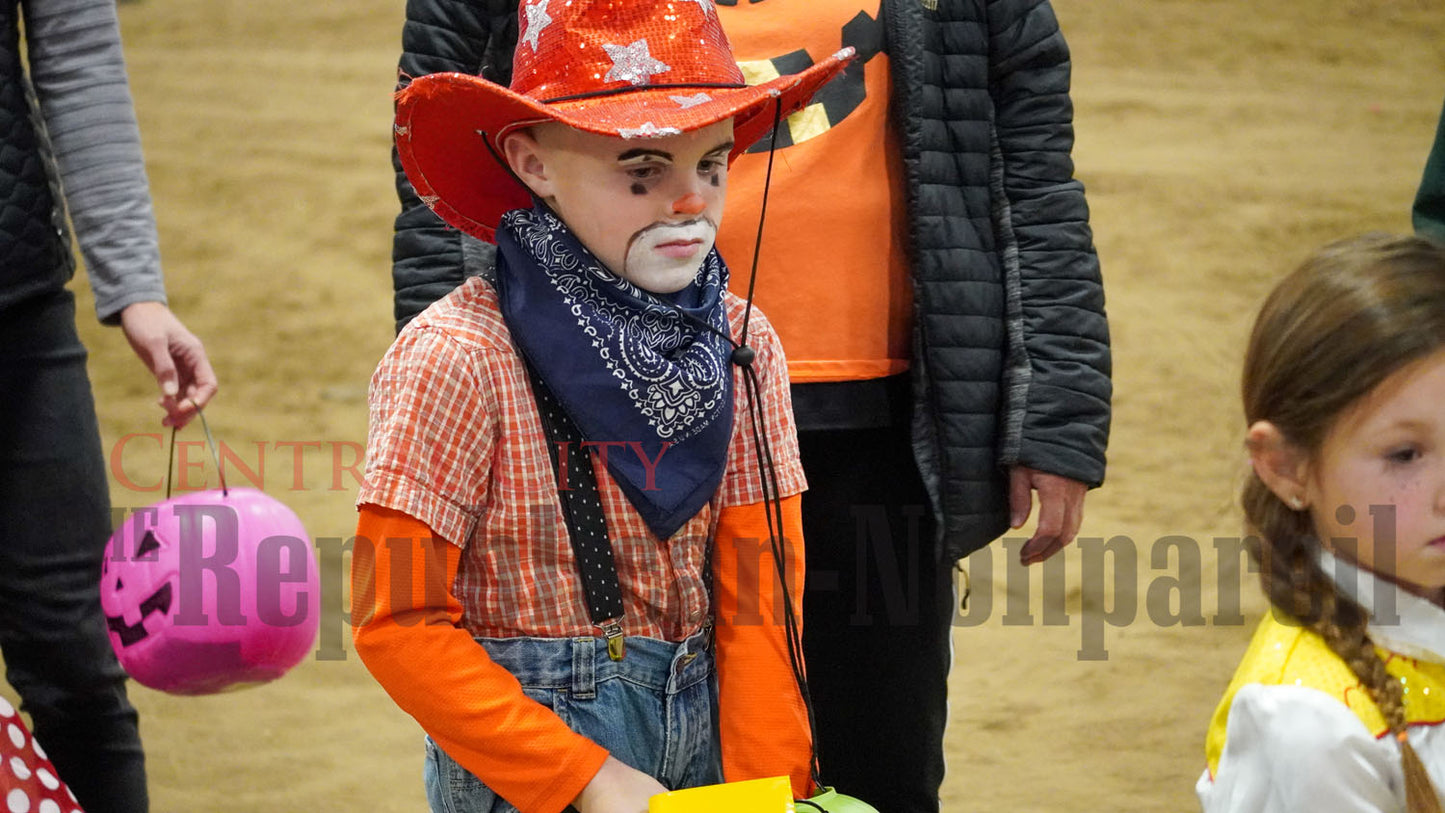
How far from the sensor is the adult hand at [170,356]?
2033 millimetres

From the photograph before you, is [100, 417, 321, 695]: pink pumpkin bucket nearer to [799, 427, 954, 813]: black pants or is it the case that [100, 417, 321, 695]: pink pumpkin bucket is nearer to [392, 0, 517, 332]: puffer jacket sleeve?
[392, 0, 517, 332]: puffer jacket sleeve

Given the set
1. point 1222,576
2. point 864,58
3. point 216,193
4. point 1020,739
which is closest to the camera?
point 864,58

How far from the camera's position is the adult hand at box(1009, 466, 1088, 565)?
2012mm

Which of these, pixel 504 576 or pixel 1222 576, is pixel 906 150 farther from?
pixel 1222 576

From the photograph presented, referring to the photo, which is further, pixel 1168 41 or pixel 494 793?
pixel 1168 41

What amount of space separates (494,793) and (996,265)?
0.94 m

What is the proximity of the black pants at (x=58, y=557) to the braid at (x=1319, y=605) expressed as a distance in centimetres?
144

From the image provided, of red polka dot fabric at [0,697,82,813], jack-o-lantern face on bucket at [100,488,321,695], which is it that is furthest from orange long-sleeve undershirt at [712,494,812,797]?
red polka dot fabric at [0,697,82,813]

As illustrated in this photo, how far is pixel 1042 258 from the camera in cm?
203

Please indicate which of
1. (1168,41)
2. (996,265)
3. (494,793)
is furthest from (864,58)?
(1168,41)

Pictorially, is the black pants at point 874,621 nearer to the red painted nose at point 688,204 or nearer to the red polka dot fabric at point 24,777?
the red painted nose at point 688,204

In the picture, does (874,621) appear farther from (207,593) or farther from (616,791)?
(207,593)

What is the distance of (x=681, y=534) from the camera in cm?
163

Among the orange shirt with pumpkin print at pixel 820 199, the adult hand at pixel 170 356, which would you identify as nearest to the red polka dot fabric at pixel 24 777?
the adult hand at pixel 170 356
